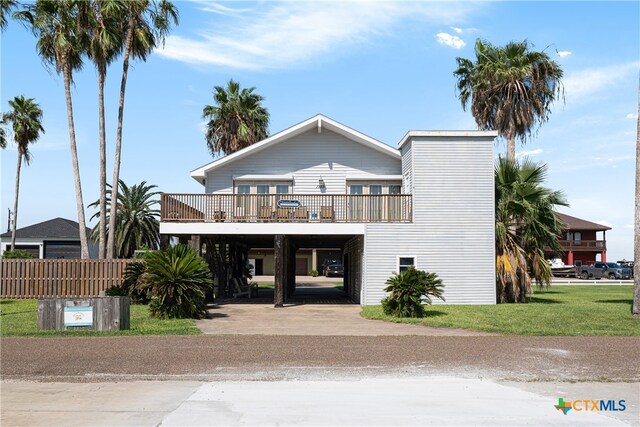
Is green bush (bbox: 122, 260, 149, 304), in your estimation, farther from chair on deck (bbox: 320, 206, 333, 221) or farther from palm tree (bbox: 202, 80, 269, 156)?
palm tree (bbox: 202, 80, 269, 156)

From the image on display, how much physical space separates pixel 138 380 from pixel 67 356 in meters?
2.64

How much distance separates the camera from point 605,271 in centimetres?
5388

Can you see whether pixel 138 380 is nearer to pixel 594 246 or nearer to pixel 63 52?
pixel 63 52

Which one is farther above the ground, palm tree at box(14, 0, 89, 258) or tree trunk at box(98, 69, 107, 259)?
palm tree at box(14, 0, 89, 258)

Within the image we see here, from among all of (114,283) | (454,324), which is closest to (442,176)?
(454,324)

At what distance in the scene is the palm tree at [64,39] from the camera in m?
29.0

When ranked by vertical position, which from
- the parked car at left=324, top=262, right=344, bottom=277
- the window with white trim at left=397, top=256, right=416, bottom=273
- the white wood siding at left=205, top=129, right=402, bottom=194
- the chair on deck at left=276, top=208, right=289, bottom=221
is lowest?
the parked car at left=324, top=262, right=344, bottom=277

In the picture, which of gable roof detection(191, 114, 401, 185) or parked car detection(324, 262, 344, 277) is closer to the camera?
gable roof detection(191, 114, 401, 185)

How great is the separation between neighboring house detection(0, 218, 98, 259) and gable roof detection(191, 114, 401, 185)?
30786mm

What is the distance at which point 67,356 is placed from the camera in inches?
447

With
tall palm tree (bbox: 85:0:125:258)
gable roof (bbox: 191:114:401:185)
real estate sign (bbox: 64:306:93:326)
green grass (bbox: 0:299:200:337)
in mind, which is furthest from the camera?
tall palm tree (bbox: 85:0:125:258)

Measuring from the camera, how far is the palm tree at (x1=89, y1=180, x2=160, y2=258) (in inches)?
1762

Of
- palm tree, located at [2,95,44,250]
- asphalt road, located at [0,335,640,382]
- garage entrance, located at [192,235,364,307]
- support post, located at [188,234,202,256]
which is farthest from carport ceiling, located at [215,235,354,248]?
palm tree, located at [2,95,44,250]

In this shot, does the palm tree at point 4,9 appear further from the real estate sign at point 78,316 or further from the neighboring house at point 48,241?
the neighboring house at point 48,241
